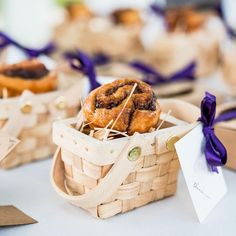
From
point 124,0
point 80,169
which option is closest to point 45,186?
point 80,169

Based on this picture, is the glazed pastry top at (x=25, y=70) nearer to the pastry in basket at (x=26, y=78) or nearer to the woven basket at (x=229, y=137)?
the pastry in basket at (x=26, y=78)

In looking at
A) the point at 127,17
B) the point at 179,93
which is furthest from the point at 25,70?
the point at 127,17

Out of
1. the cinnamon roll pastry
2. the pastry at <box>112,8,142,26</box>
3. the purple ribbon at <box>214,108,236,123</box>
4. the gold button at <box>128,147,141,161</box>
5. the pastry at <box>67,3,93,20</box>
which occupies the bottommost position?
the pastry at <box>67,3,93,20</box>

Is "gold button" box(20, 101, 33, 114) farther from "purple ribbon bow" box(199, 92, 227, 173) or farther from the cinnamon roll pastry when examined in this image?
"purple ribbon bow" box(199, 92, 227, 173)

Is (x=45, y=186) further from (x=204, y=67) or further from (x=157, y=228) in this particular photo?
(x=204, y=67)

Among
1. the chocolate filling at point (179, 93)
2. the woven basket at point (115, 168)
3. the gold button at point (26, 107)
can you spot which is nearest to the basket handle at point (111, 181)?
the woven basket at point (115, 168)

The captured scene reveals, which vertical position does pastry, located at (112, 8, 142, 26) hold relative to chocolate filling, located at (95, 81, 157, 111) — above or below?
below

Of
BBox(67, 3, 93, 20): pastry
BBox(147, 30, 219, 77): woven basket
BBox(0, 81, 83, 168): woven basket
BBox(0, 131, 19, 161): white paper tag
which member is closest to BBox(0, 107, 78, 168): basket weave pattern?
BBox(0, 81, 83, 168): woven basket

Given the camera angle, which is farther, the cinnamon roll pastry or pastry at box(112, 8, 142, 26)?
pastry at box(112, 8, 142, 26)
